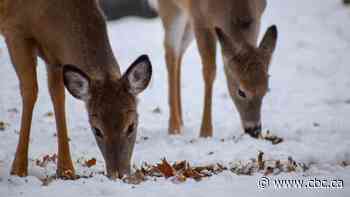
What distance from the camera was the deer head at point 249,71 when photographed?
321 inches

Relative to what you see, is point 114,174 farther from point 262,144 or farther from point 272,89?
point 272,89

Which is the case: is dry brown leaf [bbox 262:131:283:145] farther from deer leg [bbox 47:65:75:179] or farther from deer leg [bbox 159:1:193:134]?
deer leg [bbox 47:65:75:179]

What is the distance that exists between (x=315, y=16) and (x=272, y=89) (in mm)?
4896

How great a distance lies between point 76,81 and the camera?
5.93 m

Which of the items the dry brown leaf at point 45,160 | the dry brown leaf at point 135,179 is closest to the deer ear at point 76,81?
the dry brown leaf at point 135,179

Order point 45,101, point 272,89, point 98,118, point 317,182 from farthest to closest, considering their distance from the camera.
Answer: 1. point 272,89
2. point 45,101
3. point 98,118
4. point 317,182

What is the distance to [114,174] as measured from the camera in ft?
19.0

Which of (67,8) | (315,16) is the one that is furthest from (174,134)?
(315,16)

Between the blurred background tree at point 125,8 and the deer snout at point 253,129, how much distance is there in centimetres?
863

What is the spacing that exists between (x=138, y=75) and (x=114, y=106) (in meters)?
0.37

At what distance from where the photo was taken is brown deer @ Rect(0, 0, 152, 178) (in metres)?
5.86

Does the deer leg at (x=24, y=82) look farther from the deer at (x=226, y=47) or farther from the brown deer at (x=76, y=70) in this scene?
the deer at (x=226, y=47)

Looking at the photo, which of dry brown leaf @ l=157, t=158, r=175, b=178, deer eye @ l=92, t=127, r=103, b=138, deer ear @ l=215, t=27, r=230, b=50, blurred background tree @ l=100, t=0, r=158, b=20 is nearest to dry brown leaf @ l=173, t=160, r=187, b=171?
dry brown leaf @ l=157, t=158, r=175, b=178

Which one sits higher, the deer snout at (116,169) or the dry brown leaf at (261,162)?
the dry brown leaf at (261,162)
